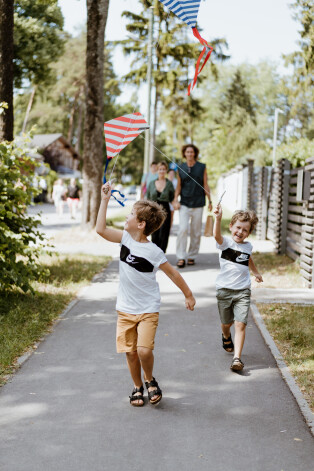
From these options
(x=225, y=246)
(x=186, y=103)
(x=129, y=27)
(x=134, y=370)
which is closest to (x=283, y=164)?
(x=225, y=246)

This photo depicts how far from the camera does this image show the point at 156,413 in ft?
14.0

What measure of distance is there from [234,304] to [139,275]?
1488 mm

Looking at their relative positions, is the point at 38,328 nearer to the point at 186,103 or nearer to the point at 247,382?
the point at 247,382

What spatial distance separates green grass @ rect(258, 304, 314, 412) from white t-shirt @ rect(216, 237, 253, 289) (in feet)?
2.82

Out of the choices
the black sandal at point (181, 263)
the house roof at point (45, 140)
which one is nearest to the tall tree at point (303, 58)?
the black sandal at point (181, 263)

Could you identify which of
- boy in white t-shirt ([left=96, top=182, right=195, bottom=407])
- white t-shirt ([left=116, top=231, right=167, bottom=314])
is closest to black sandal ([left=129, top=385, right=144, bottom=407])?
boy in white t-shirt ([left=96, top=182, right=195, bottom=407])

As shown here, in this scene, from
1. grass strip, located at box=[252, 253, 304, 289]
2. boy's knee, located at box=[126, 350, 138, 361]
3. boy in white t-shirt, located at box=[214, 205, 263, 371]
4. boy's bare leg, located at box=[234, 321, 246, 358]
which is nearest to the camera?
boy's knee, located at box=[126, 350, 138, 361]

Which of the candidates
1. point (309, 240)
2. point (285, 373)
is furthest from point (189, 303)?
point (309, 240)

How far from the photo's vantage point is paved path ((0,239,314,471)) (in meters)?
3.50

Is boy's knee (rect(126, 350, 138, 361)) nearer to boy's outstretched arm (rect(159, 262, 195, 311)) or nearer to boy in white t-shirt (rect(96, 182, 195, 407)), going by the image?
boy in white t-shirt (rect(96, 182, 195, 407))

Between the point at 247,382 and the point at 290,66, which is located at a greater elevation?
the point at 290,66

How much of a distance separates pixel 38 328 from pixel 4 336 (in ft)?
1.82

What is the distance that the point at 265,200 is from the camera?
17625mm

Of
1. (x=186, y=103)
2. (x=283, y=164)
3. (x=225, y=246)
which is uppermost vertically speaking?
(x=186, y=103)
